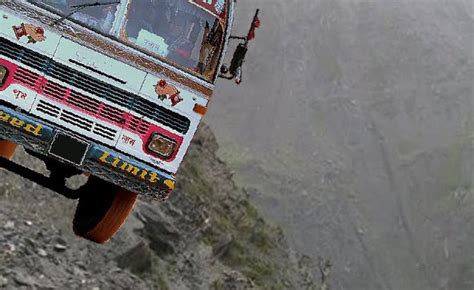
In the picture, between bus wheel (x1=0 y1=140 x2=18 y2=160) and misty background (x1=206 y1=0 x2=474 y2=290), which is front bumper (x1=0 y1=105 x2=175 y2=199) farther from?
misty background (x1=206 y1=0 x2=474 y2=290)

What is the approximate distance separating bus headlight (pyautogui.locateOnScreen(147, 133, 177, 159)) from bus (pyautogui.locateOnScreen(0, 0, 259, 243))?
0.4 inches

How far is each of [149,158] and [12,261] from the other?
2750 millimetres

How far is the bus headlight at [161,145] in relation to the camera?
788 centimetres

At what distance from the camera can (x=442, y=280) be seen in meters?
67.9

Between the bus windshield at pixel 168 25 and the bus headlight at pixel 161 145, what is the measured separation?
80 centimetres

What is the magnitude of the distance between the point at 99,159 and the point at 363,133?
73.4 metres

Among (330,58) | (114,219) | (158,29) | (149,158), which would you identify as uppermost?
(330,58)

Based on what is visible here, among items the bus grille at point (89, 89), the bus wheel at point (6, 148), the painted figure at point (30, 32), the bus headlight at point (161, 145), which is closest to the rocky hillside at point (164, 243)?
the bus wheel at point (6, 148)

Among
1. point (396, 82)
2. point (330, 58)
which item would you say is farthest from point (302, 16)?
point (396, 82)

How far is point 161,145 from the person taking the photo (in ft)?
26.0

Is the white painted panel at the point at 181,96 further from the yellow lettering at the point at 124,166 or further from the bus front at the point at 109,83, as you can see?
the yellow lettering at the point at 124,166

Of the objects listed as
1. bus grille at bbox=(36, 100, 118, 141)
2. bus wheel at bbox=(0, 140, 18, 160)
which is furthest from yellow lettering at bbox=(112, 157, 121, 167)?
bus wheel at bbox=(0, 140, 18, 160)

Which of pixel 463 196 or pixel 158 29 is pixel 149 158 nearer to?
pixel 158 29

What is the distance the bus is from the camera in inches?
290
